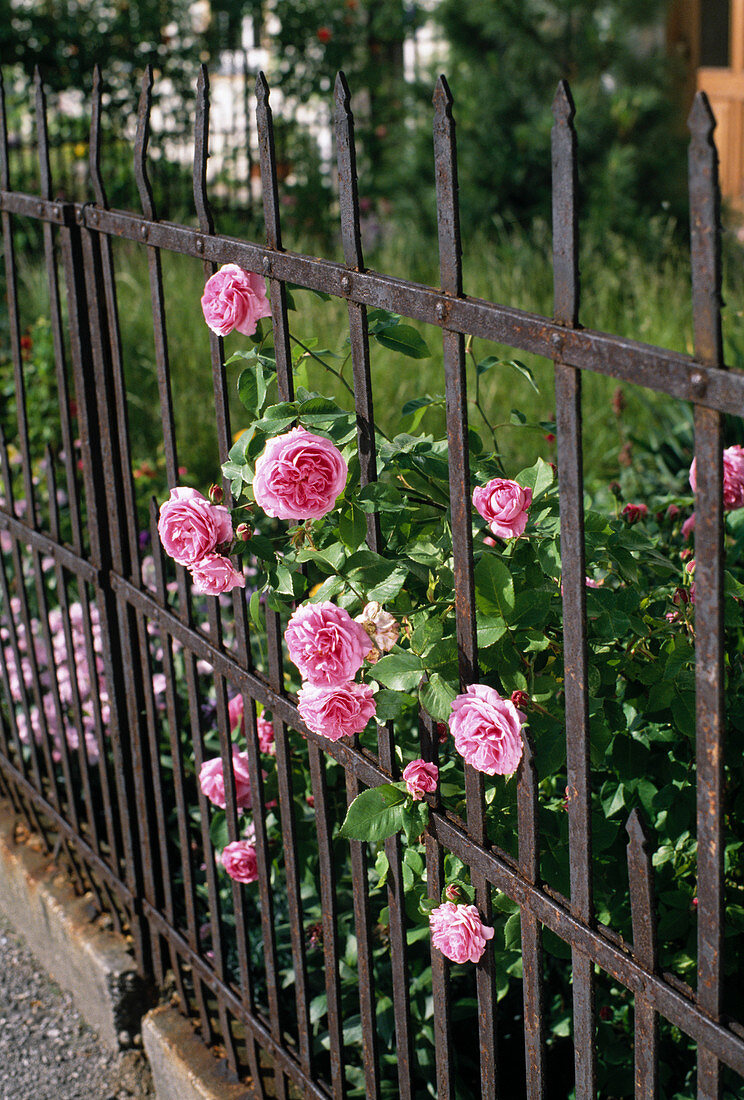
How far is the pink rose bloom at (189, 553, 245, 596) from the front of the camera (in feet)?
4.59

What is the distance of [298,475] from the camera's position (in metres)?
1.22

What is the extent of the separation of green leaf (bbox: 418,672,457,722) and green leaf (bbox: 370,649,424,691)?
0.01 meters

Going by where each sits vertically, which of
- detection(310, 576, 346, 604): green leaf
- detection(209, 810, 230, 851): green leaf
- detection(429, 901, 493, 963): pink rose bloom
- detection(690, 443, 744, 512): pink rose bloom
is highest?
detection(690, 443, 744, 512): pink rose bloom

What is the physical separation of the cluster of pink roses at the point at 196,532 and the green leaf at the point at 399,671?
10.1 inches

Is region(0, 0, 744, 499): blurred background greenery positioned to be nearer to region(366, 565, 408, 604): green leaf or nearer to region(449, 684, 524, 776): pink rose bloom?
region(366, 565, 408, 604): green leaf

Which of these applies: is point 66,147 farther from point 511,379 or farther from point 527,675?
point 527,675

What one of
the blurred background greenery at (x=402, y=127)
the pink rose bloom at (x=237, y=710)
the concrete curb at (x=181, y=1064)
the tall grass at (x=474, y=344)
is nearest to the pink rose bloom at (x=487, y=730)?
the pink rose bloom at (x=237, y=710)

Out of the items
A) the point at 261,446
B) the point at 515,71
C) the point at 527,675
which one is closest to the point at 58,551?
the point at 261,446

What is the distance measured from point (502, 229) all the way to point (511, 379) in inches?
143

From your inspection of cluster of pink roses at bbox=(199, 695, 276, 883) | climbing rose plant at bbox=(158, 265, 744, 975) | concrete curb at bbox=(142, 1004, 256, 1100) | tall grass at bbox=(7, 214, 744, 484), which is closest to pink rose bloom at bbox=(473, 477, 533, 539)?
climbing rose plant at bbox=(158, 265, 744, 975)

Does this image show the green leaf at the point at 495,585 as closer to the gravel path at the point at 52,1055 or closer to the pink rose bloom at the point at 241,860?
the pink rose bloom at the point at 241,860

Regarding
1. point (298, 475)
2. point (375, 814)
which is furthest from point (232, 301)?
point (375, 814)

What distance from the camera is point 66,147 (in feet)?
30.3

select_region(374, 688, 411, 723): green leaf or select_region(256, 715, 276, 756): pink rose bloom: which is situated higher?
select_region(374, 688, 411, 723): green leaf
